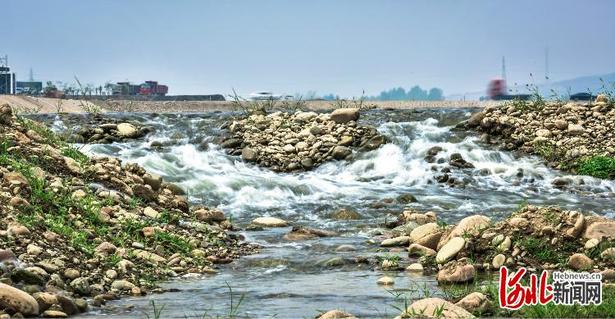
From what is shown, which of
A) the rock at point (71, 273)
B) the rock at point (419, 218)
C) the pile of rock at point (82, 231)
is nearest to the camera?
the pile of rock at point (82, 231)

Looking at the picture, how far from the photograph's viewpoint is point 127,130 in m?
22.8

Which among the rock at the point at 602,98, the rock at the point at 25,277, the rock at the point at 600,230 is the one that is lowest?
the rock at the point at 25,277

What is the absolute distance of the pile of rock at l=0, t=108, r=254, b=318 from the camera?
25.6ft

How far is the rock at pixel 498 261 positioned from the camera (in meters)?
9.45

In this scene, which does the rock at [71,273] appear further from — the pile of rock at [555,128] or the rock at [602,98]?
the rock at [602,98]

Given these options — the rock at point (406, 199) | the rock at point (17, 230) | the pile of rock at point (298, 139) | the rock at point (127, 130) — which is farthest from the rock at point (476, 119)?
the rock at point (17, 230)

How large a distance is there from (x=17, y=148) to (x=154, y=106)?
28234 mm

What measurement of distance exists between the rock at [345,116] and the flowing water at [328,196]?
0.85 m

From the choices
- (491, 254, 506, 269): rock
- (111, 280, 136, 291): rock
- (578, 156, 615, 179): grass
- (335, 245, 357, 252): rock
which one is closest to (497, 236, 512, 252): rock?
(491, 254, 506, 269): rock

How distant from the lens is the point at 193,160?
20.5 meters

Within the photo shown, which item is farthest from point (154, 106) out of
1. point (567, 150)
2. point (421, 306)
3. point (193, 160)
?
point (421, 306)

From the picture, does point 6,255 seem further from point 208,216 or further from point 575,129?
point 575,129

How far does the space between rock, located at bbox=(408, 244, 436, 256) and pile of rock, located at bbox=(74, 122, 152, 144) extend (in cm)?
1271

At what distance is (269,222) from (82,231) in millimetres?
4327
